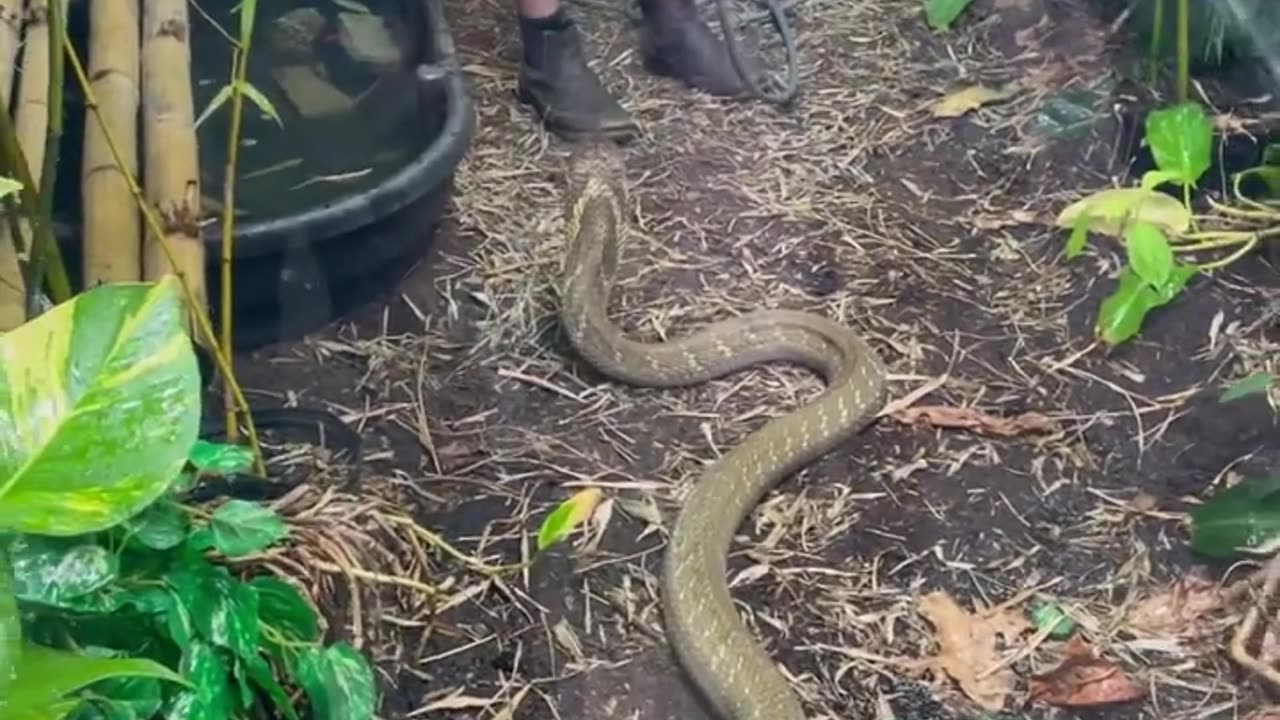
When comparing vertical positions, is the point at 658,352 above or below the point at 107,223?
below

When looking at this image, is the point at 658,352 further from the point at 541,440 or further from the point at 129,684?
the point at 129,684

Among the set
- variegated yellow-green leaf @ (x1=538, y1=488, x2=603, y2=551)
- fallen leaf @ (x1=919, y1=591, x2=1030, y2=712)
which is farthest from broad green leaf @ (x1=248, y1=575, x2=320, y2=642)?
fallen leaf @ (x1=919, y1=591, x2=1030, y2=712)

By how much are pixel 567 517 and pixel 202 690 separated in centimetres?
38

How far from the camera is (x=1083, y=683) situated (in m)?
1.42

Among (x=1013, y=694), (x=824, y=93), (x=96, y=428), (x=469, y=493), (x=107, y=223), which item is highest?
(x=96, y=428)

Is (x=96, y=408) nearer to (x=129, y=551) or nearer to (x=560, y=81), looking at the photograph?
(x=129, y=551)

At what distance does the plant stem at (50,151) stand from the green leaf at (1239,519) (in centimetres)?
107

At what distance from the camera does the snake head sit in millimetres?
1868

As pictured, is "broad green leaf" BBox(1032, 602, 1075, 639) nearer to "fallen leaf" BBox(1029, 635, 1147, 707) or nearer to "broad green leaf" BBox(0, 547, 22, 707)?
"fallen leaf" BBox(1029, 635, 1147, 707)

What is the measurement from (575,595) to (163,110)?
610 millimetres

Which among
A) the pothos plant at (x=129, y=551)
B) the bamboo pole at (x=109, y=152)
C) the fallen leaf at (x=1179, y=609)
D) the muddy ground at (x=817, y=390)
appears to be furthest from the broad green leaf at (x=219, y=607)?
the fallen leaf at (x=1179, y=609)

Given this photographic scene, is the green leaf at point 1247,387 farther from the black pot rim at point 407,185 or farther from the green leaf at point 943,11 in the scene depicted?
the black pot rim at point 407,185

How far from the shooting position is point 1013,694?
1420 mm

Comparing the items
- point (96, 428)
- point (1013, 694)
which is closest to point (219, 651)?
point (96, 428)
